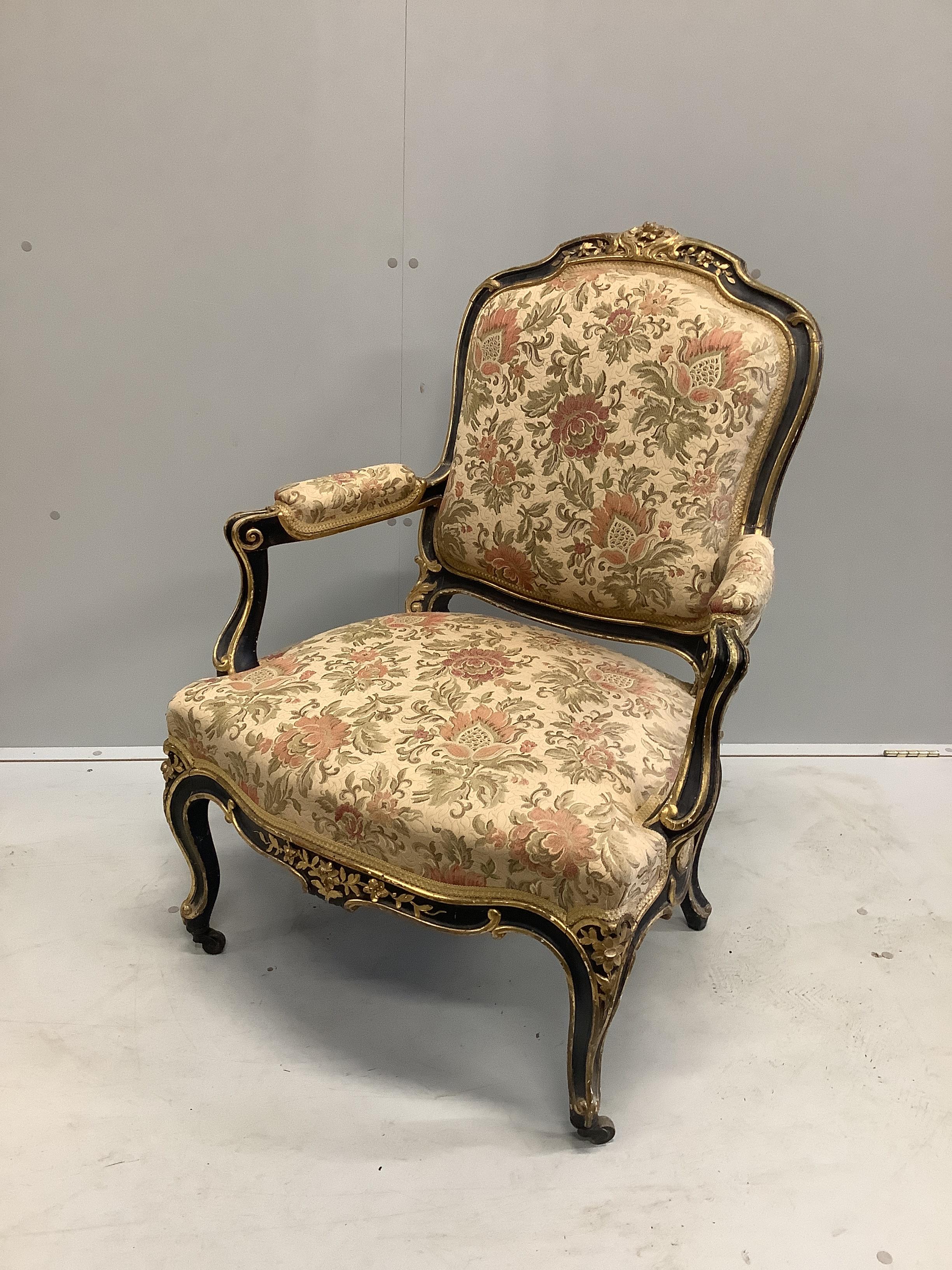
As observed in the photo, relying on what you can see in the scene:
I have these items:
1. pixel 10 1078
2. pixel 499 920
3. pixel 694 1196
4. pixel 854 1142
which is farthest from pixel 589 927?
pixel 10 1078

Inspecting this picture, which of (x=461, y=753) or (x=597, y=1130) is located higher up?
(x=461, y=753)

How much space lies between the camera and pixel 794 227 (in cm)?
180

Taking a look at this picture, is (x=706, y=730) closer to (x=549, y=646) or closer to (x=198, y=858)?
(x=549, y=646)

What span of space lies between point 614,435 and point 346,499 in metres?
0.44

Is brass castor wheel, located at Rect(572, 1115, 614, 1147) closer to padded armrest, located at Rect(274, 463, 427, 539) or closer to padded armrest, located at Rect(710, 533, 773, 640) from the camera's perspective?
padded armrest, located at Rect(710, 533, 773, 640)

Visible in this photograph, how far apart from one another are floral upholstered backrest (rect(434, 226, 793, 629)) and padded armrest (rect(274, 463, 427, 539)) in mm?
85

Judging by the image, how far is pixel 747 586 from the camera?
1222 mm

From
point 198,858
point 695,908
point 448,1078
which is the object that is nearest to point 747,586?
point 695,908

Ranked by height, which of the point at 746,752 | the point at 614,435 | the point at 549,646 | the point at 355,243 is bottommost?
the point at 746,752

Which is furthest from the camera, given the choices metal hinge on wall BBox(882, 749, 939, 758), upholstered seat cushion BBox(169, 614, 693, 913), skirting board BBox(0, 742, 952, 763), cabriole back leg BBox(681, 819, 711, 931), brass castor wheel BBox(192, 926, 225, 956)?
metal hinge on wall BBox(882, 749, 939, 758)

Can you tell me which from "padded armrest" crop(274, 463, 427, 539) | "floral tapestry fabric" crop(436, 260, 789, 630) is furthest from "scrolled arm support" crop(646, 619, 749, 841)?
"padded armrest" crop(274, 463, 427, 539)

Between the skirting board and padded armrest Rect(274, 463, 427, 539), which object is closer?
padded armrest Rect(274, 463, 427, 539)

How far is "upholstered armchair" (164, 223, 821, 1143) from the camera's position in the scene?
1.14 metres

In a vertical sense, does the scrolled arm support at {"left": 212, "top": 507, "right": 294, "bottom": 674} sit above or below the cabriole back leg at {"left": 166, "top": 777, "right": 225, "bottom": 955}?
above
